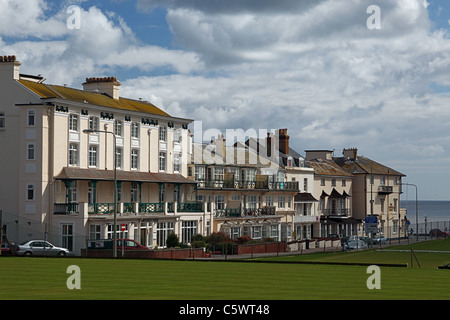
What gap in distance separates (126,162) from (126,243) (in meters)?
11.9

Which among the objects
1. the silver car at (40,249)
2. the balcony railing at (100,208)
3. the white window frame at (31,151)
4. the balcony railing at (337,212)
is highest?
the white window frame at (31,151)

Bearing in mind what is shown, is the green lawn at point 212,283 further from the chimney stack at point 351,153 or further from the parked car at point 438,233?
the chimney stack at point 351,153

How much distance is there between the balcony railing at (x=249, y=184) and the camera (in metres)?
78.6

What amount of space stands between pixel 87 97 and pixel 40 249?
16.2 m

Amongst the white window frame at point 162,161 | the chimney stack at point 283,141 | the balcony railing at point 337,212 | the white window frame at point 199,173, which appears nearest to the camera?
the white window frame at point 162,161

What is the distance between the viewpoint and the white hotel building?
58438 mm

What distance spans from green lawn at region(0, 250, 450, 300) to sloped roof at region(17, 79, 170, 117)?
27.2m

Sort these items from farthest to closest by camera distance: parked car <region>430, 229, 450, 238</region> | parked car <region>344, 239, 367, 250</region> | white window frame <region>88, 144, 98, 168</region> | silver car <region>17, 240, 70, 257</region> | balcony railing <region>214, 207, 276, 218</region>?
parked car <region>430, 229, 450, 238</region>
balcony railing <region>214, 207, 276, 218</region>
parked car <region>344, 239, 367, 250</region>
white window frame <region>88, 144, 98, 168</region>
silver car <region>17, 240, 70, 257</region>

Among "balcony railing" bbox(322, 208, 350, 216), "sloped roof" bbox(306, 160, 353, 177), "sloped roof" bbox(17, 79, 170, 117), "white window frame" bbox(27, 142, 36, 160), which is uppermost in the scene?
"sloped roof" bbox(17, 79, 170, 117)

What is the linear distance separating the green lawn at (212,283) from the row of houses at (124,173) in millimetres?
17185

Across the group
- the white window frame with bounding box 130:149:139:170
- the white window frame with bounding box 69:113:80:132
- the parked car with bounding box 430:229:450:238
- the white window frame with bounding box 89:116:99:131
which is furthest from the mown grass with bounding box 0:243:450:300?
the parked car with bounding box 430:229:450:238

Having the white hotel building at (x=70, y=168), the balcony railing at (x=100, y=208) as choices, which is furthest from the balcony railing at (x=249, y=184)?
the balcony railing at (x=100, y=208)

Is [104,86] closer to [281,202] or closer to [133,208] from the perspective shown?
[133,208]

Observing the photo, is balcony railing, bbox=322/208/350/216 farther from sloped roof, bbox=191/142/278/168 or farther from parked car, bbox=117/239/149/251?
parked car, bbox=117/239/149/251
